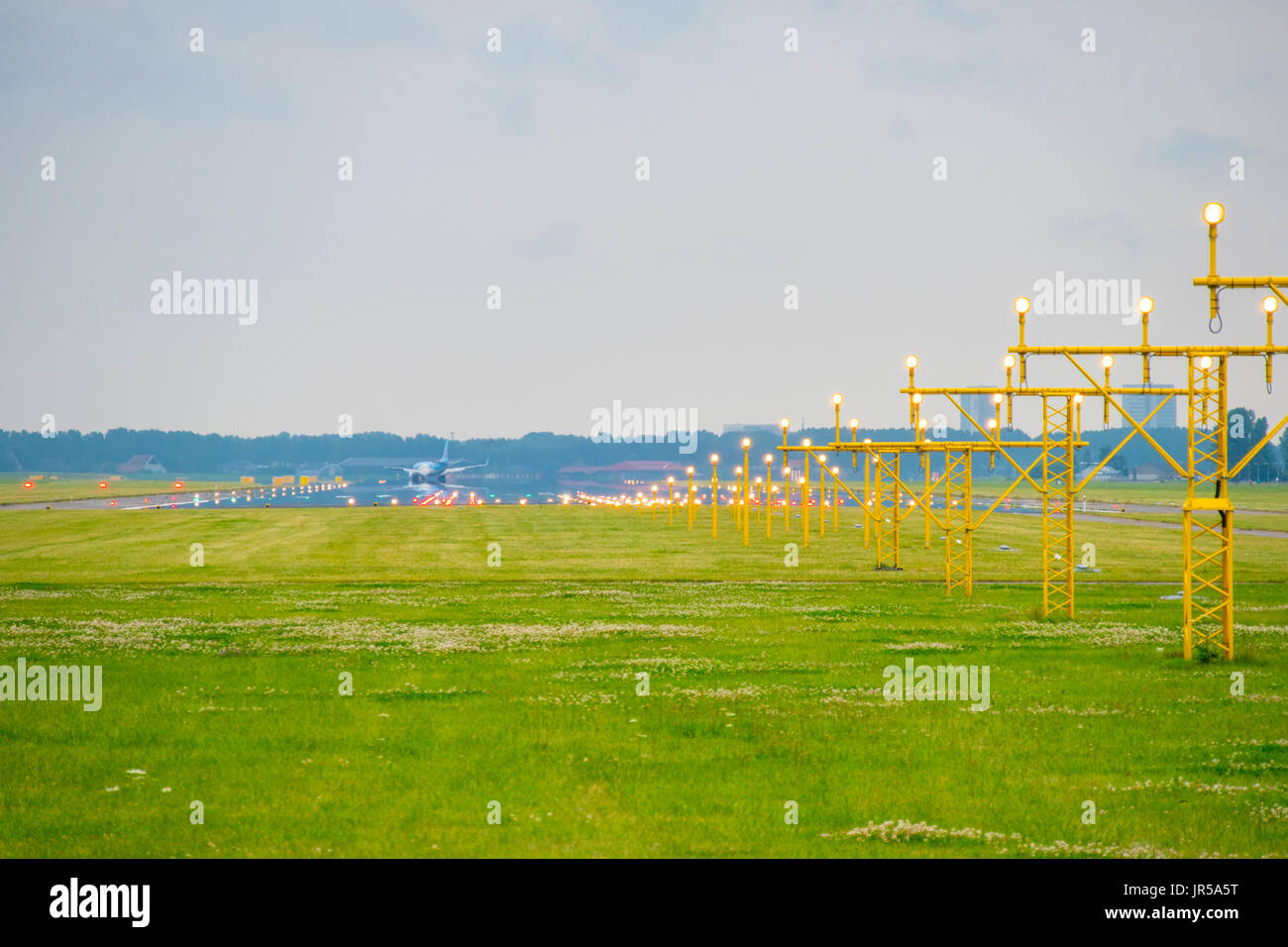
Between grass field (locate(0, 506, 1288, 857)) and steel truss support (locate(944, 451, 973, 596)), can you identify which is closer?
grass field (locate(0, 506, 1288, 857))

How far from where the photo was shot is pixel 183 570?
47344mm

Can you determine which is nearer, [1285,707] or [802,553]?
[1285,707]

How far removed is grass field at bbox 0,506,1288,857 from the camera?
1223 centimetres

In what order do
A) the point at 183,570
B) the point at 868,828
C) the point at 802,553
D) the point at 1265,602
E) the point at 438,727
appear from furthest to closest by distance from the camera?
1. the point at 802,553
2. the point at 183,570
3. the point at 1265,602
4. the point at 438,727
5. the point at 868,828

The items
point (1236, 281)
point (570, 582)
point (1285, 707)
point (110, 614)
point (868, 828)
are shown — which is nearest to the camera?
point (868, 828)

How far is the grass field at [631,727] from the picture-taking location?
12227mm

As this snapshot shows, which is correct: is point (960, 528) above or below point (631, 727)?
above

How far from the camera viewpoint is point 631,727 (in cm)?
1727

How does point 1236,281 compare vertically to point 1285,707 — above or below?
above

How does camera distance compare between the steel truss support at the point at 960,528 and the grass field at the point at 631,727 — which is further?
the steel truss support at the point at 960,528

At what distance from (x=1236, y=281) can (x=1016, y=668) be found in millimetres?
9412

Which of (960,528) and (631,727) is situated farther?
(960,528)
